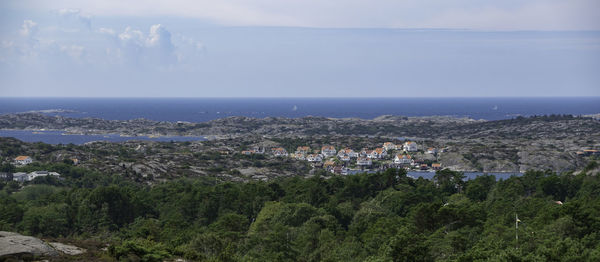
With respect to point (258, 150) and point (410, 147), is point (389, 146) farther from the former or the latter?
point (258, 150)

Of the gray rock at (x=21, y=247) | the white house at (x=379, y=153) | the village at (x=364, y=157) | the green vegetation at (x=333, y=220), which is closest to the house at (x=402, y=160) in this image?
the village at (x=364, y=157)

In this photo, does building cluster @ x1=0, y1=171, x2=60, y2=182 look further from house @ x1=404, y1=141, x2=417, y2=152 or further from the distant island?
house @ x1=404, y1=141, x2=417, y2=152

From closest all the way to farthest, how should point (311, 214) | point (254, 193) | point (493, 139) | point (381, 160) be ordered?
point (311, 214) → point (254, 193) → point (381, 160) → point (493, 139)

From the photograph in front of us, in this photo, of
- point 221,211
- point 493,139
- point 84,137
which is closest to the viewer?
point 221,211

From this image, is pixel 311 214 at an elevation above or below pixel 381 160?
above

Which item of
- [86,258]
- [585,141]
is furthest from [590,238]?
[585,141]

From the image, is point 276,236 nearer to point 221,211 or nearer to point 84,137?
point 221,211
